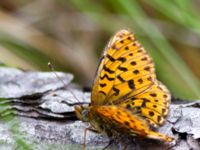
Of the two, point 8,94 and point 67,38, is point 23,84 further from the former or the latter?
point 67,38

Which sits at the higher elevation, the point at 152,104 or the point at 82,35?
the point at 82,35

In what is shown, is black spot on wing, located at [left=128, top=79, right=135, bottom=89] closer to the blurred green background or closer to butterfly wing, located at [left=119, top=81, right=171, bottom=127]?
butterfly wing, located at [left=119, top=81, right=171, bottom=127]

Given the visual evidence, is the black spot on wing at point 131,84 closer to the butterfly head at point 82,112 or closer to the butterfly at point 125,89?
the butterfly at point 125,89

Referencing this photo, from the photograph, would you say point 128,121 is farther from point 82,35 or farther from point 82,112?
point 82,35

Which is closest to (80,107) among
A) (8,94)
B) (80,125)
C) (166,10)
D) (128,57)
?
(80,125)

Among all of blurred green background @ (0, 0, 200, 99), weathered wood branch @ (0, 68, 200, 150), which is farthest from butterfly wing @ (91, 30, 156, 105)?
blurred green background @ (0, 0, 200, 99)

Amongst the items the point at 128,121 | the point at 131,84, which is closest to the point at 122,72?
the point at 131,84
